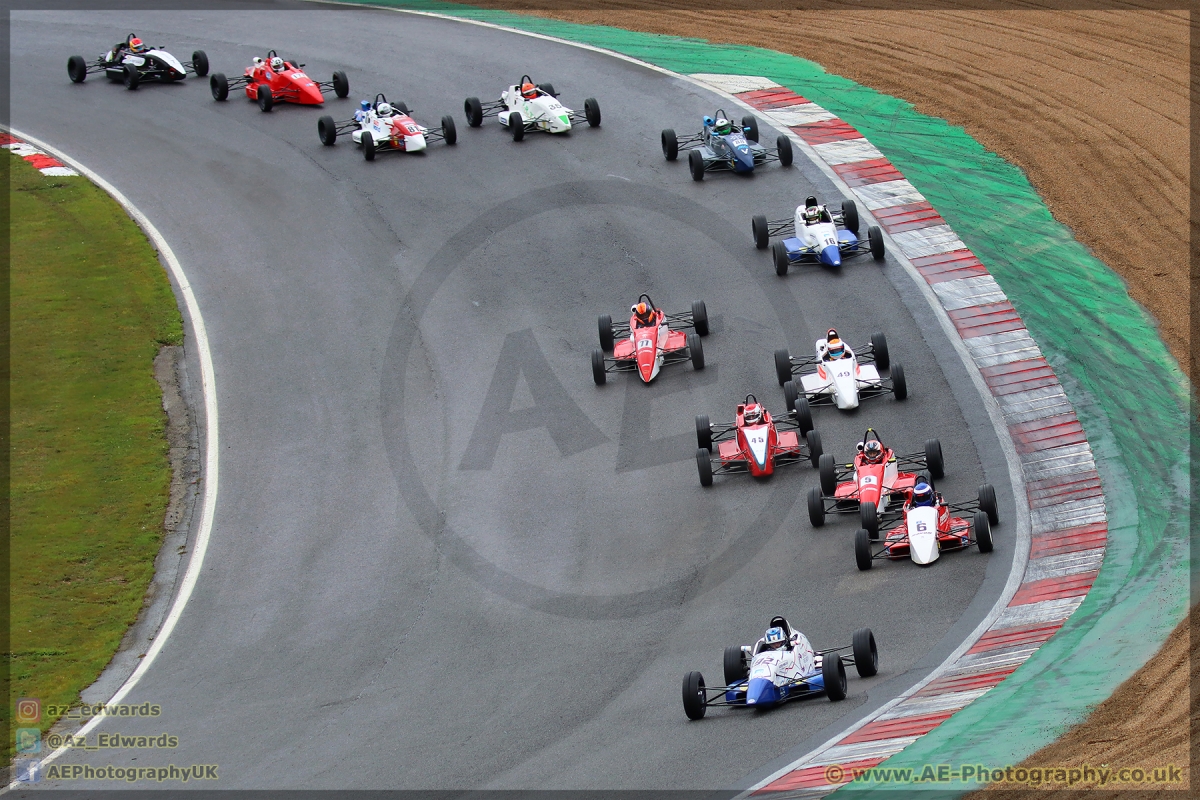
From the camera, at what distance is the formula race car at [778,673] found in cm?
1945

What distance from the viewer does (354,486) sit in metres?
28.1

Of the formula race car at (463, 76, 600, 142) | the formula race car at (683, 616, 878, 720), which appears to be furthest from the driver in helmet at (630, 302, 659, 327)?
the formula race car at (683, 616, 878, 720)

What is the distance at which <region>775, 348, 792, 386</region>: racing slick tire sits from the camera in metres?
28.6

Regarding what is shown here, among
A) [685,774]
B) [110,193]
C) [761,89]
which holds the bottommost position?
[685,774]

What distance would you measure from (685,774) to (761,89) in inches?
1099

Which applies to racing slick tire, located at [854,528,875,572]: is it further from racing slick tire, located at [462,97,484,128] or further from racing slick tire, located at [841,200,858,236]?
racing slick tire, located at [462,97,484,128]

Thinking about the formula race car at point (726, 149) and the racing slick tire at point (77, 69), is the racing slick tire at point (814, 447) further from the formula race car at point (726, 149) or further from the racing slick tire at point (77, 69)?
the racing slick tire at point (77, 69)

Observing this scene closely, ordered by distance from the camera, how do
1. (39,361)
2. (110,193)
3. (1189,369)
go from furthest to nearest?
(110,193)
(39,361)
(1189,369)

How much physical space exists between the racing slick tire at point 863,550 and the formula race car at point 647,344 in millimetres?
7953

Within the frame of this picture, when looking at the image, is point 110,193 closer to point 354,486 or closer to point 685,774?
point 354,486

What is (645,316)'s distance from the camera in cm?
3045

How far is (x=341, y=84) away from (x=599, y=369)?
17157 mm

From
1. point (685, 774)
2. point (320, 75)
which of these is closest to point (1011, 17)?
point (320, 75)

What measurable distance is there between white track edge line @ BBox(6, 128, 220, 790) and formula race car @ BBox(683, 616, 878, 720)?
9618 millimetres
